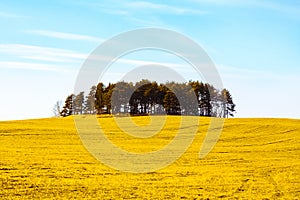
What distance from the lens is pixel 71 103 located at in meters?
104

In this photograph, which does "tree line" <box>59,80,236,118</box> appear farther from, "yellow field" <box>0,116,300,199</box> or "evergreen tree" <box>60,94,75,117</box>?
"yellow field" <box>0,116,300,199</box>

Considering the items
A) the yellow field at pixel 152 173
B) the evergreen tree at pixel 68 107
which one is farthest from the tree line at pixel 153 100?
the yellow field at pixel 152 173

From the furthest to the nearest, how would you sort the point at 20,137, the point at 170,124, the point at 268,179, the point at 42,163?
the point at 170,124 < the point at 20,137 < the point at 42,163 < the point at 268,179

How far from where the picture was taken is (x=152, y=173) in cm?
2584

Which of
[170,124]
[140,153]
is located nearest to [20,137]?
[140,153]

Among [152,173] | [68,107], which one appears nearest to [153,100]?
[68,107]

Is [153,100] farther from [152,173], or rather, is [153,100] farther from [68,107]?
[152,173]

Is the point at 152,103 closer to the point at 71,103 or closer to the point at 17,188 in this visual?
the point at 71,103

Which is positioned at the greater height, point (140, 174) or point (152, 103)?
point (152, 103)

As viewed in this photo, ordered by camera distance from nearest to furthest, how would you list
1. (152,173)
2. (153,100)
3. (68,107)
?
(152,173) < (153,100) < (68,107)

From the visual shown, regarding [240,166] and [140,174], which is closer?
[140,174]

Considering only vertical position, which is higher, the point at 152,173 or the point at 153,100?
the point at 153,100

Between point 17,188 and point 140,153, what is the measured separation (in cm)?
1509

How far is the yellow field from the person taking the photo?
20078mm
